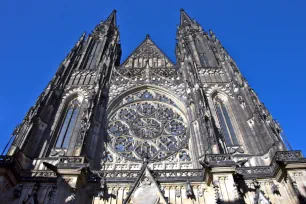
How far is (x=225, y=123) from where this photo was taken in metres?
14.3

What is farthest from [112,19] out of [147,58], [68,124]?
[68,124]

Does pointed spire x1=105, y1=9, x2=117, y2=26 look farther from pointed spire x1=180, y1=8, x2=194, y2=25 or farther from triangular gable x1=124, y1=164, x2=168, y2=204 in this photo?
triangular gable x1=124, y1=164, x2=168, y2=204

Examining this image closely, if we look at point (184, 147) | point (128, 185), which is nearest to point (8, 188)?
point (128, 185)

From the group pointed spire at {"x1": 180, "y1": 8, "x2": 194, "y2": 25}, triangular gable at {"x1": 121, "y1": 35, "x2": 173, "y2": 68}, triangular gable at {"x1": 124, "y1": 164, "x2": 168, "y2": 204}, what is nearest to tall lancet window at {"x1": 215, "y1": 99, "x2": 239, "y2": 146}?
triangular gable at {"x1": 124, "y1": 164, "x2": 168, "y2": 204}

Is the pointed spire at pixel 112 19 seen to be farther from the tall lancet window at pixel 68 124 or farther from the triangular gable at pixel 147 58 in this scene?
the tall lancet window at pixel 68 124

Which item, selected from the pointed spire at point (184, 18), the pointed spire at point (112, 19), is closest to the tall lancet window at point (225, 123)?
the pointed spire at point (184, 18)

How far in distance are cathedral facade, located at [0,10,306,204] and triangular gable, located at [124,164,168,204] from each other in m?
0.04

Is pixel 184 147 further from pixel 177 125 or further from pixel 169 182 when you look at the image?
pixel 169 182

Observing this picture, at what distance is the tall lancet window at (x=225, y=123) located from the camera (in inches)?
528

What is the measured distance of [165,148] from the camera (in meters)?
13.0

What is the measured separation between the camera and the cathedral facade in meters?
10.0

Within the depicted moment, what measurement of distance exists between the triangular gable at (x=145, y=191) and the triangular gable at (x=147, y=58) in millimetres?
10219

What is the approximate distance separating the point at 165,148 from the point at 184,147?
93cm

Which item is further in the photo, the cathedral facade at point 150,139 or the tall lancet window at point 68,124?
the tall lancet window at point 68,124
